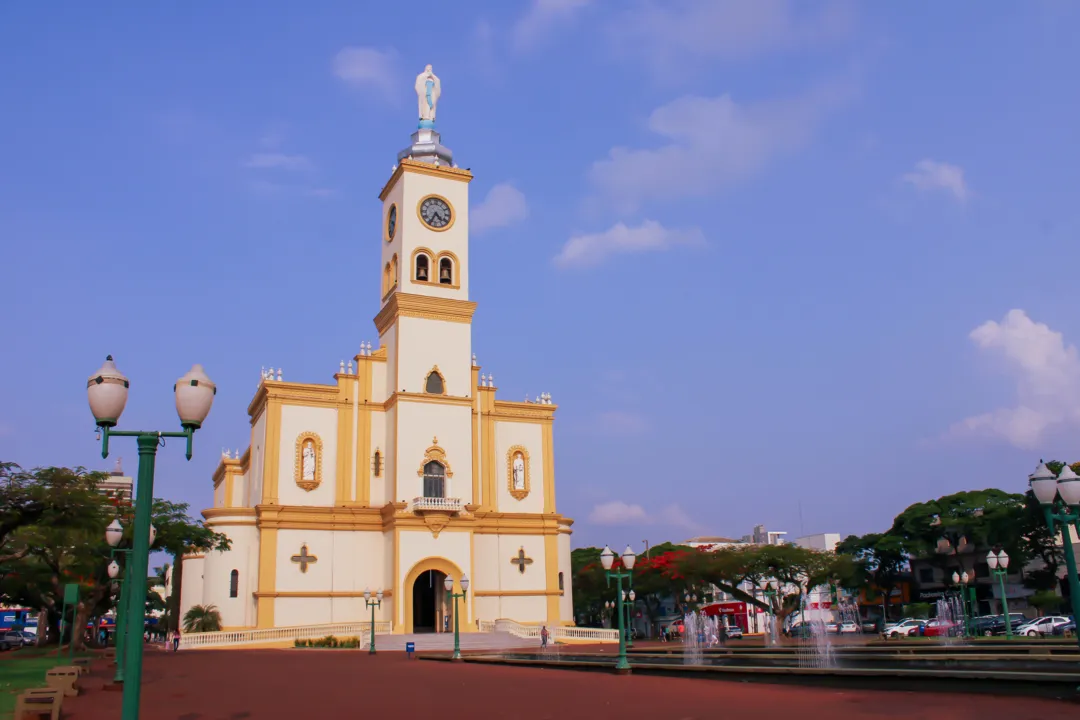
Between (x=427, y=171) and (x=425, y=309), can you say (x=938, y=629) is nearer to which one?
(x=425, y=309)

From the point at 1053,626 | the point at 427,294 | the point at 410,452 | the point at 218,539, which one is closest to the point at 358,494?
the point at 410,452

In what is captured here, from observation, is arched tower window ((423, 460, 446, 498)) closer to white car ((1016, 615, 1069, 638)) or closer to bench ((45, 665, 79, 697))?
white car ((1016, 615, 1069, 638))

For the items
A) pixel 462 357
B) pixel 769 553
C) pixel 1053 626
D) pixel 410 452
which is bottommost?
pixel 1053 626

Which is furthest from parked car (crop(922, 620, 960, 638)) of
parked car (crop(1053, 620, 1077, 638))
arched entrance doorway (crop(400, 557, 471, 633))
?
arched entrance doorway (crop(400, 557, 471, 633))

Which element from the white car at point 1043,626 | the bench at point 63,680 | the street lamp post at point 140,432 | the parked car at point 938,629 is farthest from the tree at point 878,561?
the street lamp post at point 140,432

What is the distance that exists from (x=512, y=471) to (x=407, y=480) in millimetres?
6570

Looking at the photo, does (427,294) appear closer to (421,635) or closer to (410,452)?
(410,452)

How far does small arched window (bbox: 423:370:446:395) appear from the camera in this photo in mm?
45125

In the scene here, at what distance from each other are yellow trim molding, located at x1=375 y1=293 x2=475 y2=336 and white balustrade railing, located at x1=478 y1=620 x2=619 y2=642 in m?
14.9

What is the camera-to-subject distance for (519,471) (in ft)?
157

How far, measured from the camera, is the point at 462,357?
151ft

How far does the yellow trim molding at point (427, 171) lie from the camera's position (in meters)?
47.4

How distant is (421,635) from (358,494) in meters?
7.65

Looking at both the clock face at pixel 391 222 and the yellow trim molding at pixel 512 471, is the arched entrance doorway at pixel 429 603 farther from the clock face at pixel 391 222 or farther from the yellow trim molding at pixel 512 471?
the clock face at pixel 391 222
